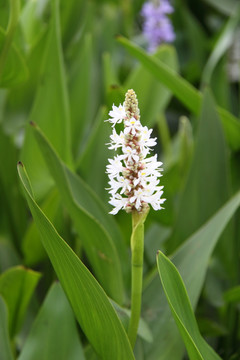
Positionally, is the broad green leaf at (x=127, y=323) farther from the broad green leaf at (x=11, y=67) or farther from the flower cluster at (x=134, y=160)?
the broad green leaf at (x=11, y=67)

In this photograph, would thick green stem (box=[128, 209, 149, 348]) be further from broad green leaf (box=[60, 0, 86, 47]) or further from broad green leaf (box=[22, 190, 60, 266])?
broad green leaf (box=[60, 0, 86, 47])

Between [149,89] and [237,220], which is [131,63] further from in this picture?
[237,220]

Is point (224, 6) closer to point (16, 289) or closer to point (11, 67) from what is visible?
point (11, 67)

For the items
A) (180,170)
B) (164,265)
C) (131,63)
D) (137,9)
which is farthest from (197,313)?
(137,9)

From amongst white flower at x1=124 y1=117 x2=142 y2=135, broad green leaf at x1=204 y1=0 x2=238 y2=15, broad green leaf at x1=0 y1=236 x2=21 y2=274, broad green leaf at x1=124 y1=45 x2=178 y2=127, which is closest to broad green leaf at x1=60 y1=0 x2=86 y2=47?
broad green leaf at x1=124 y1=45 x2=178 y2=127

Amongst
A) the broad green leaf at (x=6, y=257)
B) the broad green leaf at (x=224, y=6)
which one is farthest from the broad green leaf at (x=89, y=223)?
the broad green leaf at (x=224, y=6)
